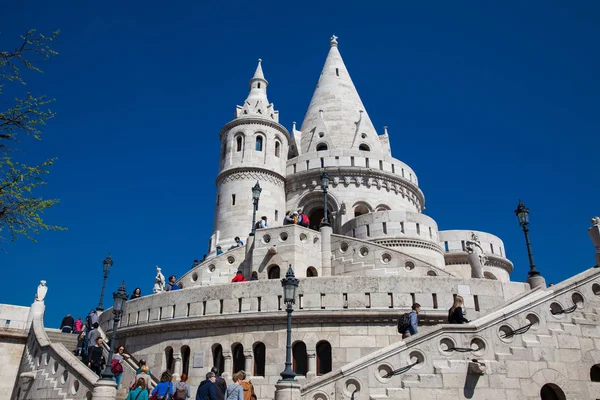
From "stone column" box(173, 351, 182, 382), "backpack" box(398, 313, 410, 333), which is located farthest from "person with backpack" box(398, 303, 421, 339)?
"stone column" box(173, 351, 182, 382)

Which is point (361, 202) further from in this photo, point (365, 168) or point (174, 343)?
point (174, 343)

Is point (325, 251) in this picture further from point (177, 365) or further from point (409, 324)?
point (409, 324)

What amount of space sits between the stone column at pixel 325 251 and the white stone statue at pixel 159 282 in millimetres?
6926

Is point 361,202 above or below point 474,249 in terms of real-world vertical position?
above

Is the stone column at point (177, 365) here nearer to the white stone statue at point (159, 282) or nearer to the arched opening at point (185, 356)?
the arched opening at point (185, 356)

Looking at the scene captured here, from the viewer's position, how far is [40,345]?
13.5 m

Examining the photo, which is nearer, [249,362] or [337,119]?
[249,362]

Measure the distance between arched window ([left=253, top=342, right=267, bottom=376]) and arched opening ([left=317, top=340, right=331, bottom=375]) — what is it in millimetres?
1465

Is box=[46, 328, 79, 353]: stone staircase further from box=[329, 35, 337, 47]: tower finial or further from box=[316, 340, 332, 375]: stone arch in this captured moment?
box=[329, 35, 337, 47]: tower finial

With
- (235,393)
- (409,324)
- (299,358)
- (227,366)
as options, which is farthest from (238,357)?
(235,393)

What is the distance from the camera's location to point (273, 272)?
18578 millimetres

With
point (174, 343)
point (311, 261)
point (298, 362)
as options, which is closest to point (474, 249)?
point (311, 261)

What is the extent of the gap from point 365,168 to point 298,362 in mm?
15523

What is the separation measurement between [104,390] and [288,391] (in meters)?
4.02
